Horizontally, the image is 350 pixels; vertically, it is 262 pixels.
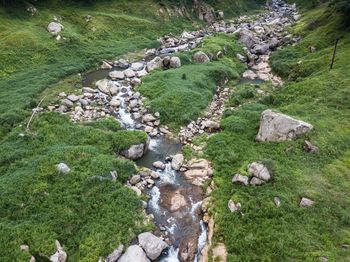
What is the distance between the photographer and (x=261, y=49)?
247 ft

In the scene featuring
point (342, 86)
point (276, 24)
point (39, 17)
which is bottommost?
point (276, 24)

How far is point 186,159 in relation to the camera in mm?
39344

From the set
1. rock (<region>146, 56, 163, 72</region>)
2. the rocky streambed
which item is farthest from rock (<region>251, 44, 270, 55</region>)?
rock (<region>146, 56, 163, 72</region>)

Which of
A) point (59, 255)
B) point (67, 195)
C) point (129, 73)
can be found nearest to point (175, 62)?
point (129, 73)

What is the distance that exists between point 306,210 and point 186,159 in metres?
14.1

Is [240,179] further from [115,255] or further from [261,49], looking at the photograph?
[261,49]

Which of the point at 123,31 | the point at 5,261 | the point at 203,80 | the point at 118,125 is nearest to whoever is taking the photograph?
the point at 5,261

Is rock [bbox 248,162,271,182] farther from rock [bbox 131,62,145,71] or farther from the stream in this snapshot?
rock [bbox 131,62,145,71]

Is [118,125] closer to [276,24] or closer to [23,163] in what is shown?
[23,163]

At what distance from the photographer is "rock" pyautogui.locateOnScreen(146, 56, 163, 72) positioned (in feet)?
200

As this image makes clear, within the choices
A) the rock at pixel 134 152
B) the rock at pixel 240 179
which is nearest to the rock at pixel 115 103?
the rock at pixel 134 152

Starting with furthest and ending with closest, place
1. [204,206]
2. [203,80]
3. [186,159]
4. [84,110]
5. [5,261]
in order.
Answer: [203,80], [84,110], [186,159], [204,206], [5,261]

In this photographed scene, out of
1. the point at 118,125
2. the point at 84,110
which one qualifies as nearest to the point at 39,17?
the point at 84,110

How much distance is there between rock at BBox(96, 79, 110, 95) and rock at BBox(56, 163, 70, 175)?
20.4 metres
